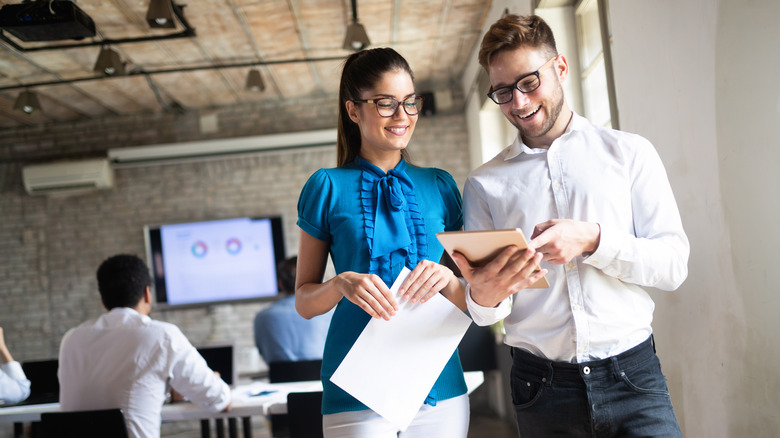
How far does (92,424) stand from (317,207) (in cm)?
172

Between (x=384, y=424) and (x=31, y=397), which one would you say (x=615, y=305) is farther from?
(x=31, y=397)

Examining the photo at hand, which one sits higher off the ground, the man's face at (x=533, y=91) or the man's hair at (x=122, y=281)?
the man's face at (x=533, y=91)

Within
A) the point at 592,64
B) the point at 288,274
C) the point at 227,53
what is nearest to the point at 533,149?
the point at 592,64

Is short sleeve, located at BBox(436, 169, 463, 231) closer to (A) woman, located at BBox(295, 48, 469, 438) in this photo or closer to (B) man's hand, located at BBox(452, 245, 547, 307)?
(A) woman, located at BBox(295, 48, 469, 438)

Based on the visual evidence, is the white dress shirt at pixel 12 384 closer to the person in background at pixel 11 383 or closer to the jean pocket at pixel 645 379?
the person in background at pixel 11 383

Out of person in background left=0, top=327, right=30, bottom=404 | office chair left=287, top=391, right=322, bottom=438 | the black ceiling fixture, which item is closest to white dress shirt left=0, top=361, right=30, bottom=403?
person in background left=0, top=327, right=30, bottom=404

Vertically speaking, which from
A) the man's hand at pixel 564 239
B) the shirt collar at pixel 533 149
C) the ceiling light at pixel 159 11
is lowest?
the man's hand at pixel 564 239

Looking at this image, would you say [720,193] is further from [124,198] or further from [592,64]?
[124,198]

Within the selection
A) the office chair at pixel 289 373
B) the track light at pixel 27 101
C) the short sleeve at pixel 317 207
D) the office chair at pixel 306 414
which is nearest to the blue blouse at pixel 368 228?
the short sleeve at pixel 317 207

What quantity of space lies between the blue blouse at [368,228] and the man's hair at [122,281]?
1683 mm

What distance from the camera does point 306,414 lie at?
2.71 m

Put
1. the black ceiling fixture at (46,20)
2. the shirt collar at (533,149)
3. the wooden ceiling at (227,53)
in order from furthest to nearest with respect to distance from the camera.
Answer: the wooden ceiling at (227,53) < the black ceiling fixture at (46,20) < the shirt collar at (533,149)

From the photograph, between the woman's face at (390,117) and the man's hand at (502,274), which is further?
the woman's face at (390,117)

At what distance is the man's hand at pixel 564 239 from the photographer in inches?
46.9
